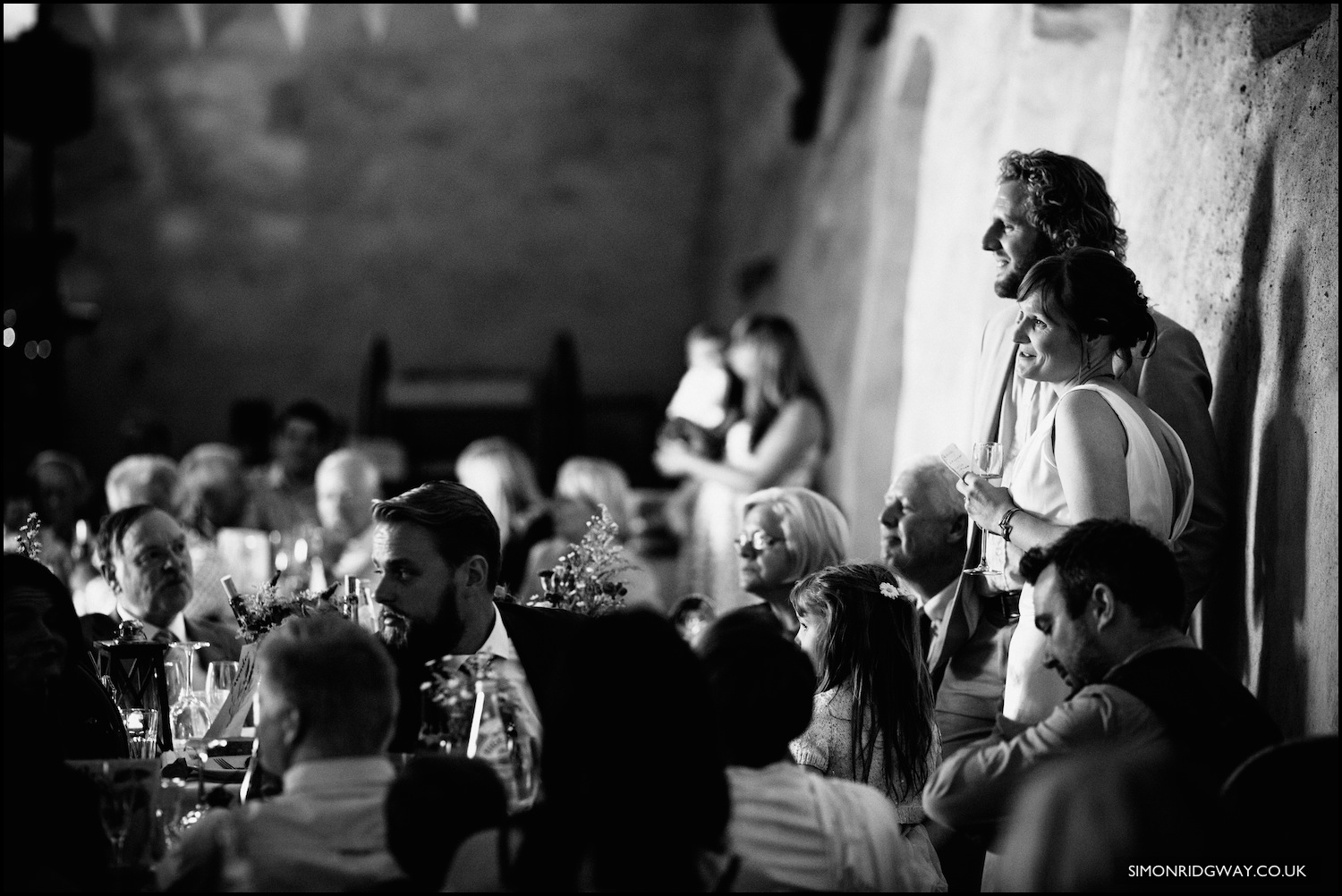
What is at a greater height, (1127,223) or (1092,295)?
(1127,223)

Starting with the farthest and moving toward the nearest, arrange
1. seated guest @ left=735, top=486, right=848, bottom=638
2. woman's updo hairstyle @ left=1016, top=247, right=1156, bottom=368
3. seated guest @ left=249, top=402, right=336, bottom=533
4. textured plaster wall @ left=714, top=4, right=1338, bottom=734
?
seated guest @ left=249, top=402, right=336, bottom=533
seated guest @ left=735, top=486, right=848, bottom=638
textured plaster wall @ left=714, top=4, right=1338, bottom=734
woman's updo hairstyle @ left=1016, top=247, right=1156, bottom=368

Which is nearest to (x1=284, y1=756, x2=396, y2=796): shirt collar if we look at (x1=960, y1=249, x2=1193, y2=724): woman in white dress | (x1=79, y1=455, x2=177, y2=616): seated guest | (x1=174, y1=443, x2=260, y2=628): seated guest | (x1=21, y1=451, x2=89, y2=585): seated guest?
(x1=960, y1=249, x2=1193, y2=724): woman in white dress

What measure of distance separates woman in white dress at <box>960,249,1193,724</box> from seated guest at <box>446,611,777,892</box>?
3.81ft

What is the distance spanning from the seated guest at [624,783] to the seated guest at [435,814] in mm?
152

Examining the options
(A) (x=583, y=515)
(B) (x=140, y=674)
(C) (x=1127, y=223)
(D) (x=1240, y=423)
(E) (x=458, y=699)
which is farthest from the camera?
(A) (x=583, y=515)

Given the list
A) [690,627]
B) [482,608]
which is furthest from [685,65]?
[482,608]

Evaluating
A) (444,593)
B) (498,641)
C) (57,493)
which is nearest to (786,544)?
(498,641)

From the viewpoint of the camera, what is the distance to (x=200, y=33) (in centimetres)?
1253

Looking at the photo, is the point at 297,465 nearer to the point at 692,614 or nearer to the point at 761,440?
the point at 761,440

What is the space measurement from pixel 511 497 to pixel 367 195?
639 centimetres

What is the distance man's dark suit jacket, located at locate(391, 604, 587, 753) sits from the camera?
3523mm

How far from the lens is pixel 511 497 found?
7426mm

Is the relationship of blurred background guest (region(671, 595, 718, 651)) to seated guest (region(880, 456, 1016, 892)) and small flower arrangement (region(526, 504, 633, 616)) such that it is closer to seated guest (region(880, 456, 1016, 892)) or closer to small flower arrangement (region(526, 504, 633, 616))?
small flower arrangement (region(526, 504, 633, 616))

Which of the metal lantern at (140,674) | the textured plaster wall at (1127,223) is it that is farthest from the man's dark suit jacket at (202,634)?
the textured plaster wall at (1127,223)
